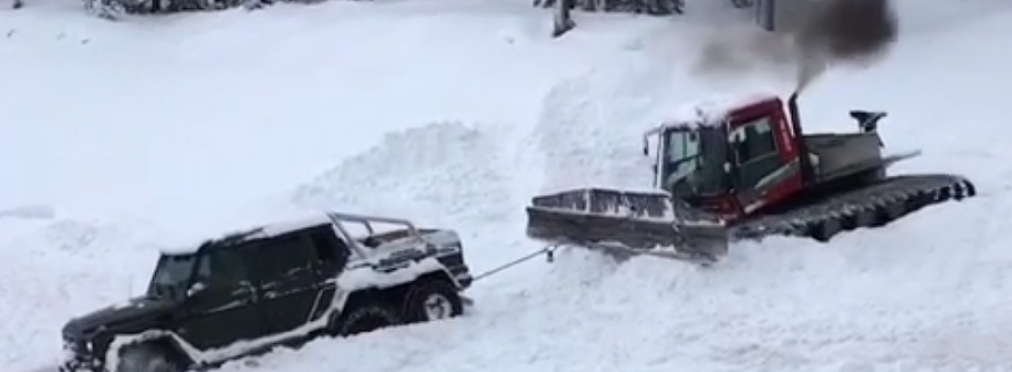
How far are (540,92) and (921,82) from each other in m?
6.92

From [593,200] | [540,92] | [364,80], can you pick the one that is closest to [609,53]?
[540,92]

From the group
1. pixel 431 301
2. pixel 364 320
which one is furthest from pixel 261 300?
pixel 431 301

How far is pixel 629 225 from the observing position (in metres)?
18.6

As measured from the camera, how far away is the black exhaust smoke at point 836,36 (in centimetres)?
2800

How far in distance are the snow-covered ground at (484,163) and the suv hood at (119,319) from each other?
3.57 feet

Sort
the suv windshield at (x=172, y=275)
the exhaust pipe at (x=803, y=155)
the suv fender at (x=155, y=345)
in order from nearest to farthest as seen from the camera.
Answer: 1. the suv fender at (x=155, y=345)
2. the suv windshield at (x=172, y=275)
3. the exhaust pipe at (x=803, y=155)

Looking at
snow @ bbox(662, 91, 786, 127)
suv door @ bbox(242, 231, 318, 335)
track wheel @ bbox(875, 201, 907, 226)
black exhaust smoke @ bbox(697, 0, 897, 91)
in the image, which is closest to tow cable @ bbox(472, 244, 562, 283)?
snow @ bbox(662, 91, 786, 127)

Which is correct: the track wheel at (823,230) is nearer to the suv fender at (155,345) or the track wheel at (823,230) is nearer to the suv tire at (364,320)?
the suv tire at (364,320)

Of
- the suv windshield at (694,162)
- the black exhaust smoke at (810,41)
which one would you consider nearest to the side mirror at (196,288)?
the suv windshield at (694,162)

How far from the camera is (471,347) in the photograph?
16.2 m

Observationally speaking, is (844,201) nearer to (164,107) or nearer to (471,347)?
(471,347)

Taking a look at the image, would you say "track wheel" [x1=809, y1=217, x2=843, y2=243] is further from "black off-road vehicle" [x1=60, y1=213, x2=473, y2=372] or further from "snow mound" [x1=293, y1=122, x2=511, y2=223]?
"snow mound" [x1=293, y1=122, x2=511, y2=223]

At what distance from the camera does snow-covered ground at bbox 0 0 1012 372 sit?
16.1 metres

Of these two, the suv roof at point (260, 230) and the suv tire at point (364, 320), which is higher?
the suv roof at point (260, 230)
